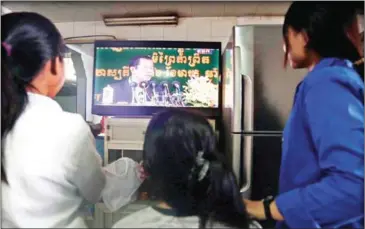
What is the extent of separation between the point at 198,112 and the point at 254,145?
219 mm

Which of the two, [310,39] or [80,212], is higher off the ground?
[310,39]

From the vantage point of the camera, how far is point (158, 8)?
4.15 feet

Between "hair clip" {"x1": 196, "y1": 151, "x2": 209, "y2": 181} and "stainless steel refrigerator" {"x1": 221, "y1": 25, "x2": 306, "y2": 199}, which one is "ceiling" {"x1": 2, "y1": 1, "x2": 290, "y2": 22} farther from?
"hair clip" {"x1": 196, "y1": 151, "x2": 209, "y2": 181}

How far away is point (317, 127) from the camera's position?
1.11 m

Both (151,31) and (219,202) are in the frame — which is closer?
(219,202)

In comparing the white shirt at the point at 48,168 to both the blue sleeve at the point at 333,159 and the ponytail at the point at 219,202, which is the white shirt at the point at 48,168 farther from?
the blue sleeve at the point at 333,159

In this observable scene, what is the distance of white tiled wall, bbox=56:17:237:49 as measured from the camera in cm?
126

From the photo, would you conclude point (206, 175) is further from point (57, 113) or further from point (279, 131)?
point (57, 113)

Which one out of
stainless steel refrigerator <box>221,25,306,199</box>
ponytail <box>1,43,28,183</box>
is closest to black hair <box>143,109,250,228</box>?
stainless steel refrigerator <box>221,25,306,199</box>

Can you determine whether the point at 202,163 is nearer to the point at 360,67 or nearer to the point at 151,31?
the point at 151,31

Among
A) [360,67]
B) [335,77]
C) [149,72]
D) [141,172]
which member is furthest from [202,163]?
[360,67]

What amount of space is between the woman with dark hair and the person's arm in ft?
1.54

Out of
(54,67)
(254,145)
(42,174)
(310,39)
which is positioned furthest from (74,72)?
(310,39)

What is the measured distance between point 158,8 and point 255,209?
714 millimetres
